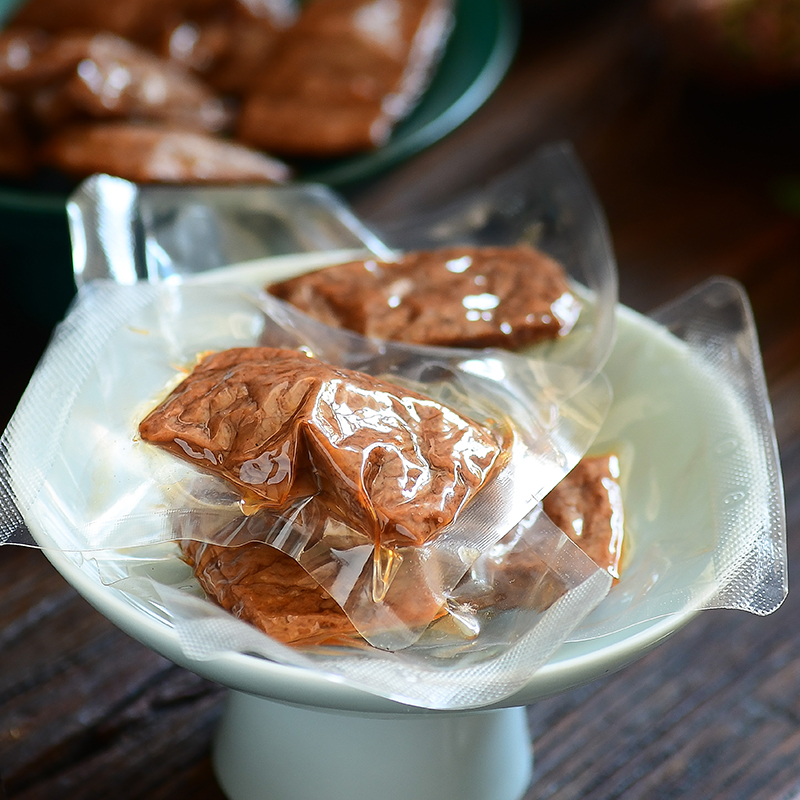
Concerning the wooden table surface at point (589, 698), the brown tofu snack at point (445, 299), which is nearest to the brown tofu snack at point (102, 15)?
the wooden table surface at point (589, 698)

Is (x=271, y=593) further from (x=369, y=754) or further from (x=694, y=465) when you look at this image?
(x=694, y=465)

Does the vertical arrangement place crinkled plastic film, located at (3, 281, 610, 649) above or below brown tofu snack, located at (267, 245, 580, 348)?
below

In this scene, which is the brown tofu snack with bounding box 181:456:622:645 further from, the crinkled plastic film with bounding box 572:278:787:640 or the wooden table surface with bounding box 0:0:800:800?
the wooden table surface with bounding box 0:0:800:800

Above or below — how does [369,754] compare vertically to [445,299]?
below

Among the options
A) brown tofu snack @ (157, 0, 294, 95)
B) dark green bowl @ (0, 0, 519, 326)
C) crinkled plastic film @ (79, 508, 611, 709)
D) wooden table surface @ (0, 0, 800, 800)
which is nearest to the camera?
crinkled plastic film @ (79, 508, 611, 709)

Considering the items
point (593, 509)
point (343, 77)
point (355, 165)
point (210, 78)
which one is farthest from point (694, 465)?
point (210, 78)

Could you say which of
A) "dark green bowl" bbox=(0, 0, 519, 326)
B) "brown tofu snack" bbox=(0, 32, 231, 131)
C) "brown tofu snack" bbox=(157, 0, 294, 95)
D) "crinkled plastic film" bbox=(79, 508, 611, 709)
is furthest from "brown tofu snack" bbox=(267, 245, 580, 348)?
"brown tofu snack" bbox=(157, 0, 294, 95)
